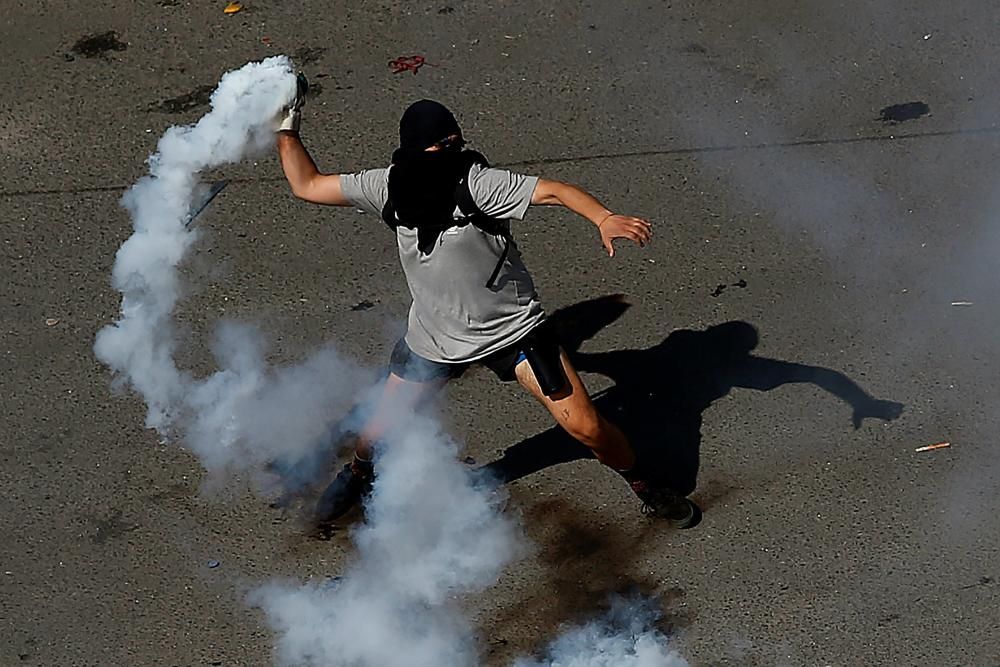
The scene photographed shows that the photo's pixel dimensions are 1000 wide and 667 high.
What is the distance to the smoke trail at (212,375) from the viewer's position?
538 cm

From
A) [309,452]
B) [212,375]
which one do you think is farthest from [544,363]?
[212,375]

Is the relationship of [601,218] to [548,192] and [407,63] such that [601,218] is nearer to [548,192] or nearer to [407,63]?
[548,192]

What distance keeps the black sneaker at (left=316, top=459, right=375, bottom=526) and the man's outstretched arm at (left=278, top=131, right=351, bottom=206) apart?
0.98 meters

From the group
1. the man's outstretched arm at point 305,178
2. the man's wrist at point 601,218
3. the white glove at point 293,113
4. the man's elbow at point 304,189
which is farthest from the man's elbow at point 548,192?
the white glove at point 293,113

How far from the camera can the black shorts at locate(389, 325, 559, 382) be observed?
4.74 meters

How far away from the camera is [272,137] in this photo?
5008 mm

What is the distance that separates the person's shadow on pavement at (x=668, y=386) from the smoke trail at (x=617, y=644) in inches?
25.5

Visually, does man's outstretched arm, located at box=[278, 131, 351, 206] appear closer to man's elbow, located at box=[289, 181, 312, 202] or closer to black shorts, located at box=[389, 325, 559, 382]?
man's elbow, located at box=[289, 181, 312, 202]

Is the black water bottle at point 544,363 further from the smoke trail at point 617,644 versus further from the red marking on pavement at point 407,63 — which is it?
the red marking on pavement at point 407,63

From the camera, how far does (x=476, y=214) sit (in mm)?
Answer: 4469

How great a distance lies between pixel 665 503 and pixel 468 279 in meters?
1.11

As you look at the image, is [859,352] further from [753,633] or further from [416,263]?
[416,263]

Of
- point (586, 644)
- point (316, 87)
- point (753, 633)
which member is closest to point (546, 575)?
point (586, 644)

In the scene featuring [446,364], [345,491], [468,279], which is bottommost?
[345,491]
